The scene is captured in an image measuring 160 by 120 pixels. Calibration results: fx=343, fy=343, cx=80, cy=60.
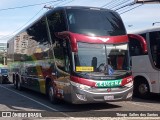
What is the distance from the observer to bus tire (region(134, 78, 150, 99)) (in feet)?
51.0

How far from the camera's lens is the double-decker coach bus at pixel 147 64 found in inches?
583

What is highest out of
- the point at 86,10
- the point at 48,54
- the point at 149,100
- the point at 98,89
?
the point at 86,10

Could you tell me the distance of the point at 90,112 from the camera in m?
11.7

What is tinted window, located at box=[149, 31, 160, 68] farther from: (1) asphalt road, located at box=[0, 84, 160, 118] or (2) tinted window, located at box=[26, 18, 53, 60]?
(2) tinted window, located at box=[26, 18, 53, 60]

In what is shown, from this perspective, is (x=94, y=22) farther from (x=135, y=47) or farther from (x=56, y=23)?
(x=135, y=47)

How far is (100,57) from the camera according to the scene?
11922 millimetres

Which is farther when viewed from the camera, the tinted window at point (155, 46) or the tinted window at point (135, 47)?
the tinted window at point (135, 47)

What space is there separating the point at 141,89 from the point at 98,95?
4809 mm

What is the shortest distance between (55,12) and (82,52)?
245cm

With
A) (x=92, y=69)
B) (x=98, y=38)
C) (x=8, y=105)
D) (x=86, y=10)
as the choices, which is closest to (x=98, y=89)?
(x=92, y=69)

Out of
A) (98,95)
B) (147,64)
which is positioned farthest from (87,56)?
(147,64)

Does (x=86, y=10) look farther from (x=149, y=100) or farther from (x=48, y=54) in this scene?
(x=149, y=100)

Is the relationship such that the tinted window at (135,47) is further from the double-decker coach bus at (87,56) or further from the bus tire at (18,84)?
the bus tire at (18,84)

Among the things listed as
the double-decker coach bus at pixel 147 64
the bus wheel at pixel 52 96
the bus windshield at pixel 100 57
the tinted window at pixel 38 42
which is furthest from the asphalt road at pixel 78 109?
the tinted window at pixel 38 42
